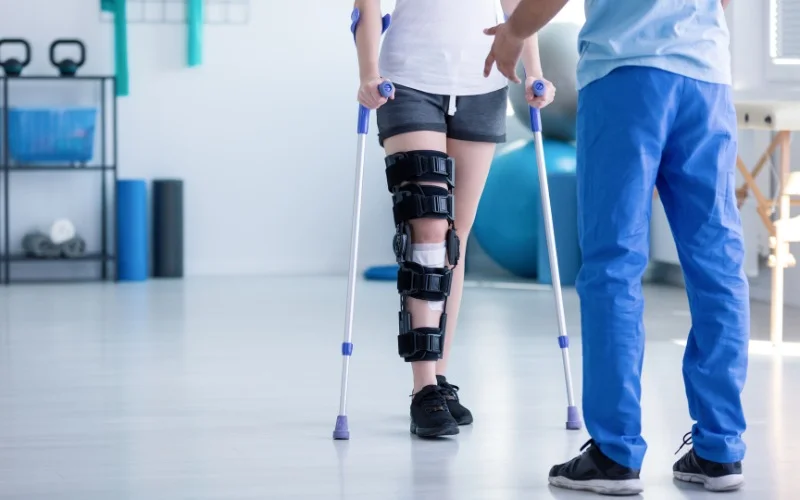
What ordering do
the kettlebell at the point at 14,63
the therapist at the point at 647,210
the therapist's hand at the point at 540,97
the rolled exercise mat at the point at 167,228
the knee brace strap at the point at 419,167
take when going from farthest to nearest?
the rolled exercise mat at the point at 167,228 < the kettlebell at the point at 14,63 < the therapist's hand at the point at 540,97 < the knee brace strap at the point at 419,167 < the therapist at the point at 647,210

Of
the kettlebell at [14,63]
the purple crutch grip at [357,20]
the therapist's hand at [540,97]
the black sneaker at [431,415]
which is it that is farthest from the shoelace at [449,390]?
the kettlebell at [14,63]

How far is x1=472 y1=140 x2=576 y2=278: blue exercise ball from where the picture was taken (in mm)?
6219

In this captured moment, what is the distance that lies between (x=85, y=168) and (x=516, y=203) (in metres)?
2.24

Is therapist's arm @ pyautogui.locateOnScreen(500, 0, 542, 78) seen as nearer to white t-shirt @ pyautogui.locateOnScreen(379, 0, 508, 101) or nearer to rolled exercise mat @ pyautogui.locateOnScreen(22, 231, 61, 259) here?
white t-shirt @ pyautogui.locateOnScreen(379, 0, 508, 101)

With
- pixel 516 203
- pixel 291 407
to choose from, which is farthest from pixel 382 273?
pixel 291 407

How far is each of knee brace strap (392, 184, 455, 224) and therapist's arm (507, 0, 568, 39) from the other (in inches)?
27.5

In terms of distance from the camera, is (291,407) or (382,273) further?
(382,273)

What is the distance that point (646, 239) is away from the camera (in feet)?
6.85

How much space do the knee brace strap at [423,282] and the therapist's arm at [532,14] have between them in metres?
0.79

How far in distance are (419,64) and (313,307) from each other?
275cm

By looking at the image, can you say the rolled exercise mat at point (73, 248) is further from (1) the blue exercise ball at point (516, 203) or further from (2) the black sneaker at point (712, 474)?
(2) the black sneaker at point (712, 474)

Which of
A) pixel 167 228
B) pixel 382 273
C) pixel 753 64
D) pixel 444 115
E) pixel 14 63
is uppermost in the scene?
pixel 14 63

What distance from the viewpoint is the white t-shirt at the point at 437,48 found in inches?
104

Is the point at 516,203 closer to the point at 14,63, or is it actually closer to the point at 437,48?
the point at 14,63
